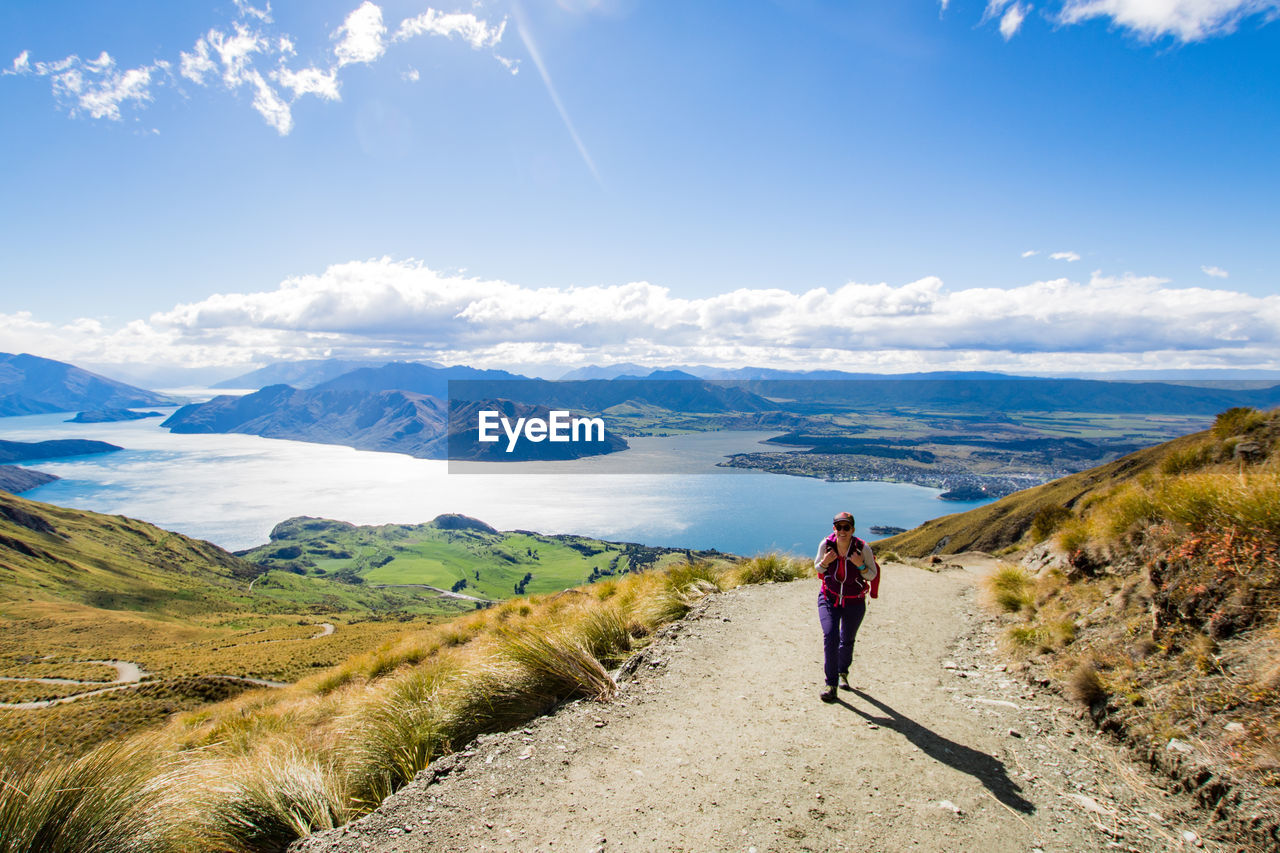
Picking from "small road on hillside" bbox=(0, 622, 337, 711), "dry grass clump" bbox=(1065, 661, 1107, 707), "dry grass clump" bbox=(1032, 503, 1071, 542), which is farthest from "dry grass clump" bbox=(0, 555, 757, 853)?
"small road on hillside" bbox=(0, 622, 337, 711)

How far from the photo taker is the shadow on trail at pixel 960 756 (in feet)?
14.1

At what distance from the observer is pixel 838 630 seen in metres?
6.24

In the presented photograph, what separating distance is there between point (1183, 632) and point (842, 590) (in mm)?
Result: 3140

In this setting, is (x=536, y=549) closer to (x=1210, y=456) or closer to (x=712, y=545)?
(x=712, y=545)

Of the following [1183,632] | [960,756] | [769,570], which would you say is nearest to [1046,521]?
[769,570]

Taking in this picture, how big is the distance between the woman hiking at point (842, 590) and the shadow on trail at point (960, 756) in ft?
1.72

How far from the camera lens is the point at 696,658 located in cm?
746

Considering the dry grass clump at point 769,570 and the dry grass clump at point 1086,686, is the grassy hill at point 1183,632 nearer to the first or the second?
the dry grass clump at point 1086,686

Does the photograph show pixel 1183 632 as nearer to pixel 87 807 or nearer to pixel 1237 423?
pixel 87 807

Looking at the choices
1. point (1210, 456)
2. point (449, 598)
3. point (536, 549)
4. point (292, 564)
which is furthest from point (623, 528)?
point (1210, 456)

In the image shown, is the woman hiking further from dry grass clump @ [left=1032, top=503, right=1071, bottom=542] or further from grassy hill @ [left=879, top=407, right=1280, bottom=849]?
dry grass clump @ [left=1032, top=503, right=1071, bottom=542]

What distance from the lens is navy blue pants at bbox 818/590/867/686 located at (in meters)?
6.18

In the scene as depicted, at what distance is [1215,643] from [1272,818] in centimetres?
198

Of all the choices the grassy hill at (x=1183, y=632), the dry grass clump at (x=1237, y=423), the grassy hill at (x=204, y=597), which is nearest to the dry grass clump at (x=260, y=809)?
the grassy hill at (x=204, y=597)
